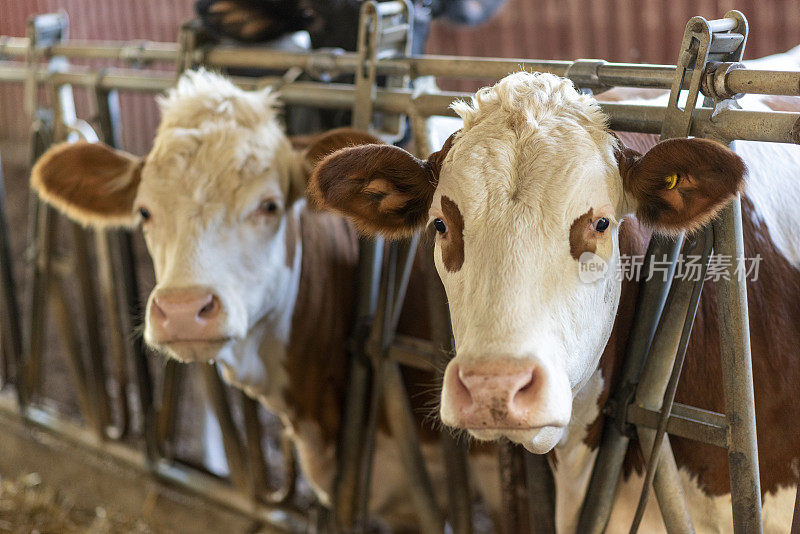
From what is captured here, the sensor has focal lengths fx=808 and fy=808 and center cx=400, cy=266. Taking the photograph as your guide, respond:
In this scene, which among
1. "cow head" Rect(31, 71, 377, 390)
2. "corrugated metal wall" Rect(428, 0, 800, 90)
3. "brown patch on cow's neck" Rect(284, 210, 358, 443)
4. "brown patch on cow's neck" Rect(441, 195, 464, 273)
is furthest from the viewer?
"corrugated metal wall" Rect(428, 0, 800, 90)

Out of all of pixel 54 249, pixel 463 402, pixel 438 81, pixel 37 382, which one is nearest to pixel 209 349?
pixel 463 402

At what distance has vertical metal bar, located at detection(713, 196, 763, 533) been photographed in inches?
73.3

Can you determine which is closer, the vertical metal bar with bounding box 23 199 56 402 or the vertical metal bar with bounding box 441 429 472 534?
the vertical metal bar with bounding box 441 429 472 534

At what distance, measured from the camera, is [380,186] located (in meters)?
1.97

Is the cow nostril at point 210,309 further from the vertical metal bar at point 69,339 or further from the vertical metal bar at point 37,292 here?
the vertical metal bar at point 69,339

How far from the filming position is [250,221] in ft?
8.37

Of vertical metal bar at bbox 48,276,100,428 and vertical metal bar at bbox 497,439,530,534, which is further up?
vertical metal bar at bbox 497,439,530,534

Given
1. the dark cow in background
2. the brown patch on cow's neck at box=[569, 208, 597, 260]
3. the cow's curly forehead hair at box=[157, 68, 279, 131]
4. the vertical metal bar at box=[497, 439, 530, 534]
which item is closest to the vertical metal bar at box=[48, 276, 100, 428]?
the dark cow in background

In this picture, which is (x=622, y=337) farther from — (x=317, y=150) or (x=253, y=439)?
(x=253, y=439)

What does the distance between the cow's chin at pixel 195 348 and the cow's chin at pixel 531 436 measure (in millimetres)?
1040

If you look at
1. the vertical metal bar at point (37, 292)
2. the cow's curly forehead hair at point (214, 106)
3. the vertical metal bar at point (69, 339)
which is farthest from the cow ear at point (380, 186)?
the vertical metal bar at point (69, 339)

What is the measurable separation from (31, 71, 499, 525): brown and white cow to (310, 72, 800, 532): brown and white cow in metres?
0.64

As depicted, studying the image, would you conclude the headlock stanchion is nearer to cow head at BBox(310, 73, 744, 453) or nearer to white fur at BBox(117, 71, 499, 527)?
cow head at BBox(310, 73, 744, 453)

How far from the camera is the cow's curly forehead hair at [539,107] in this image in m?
1.79
